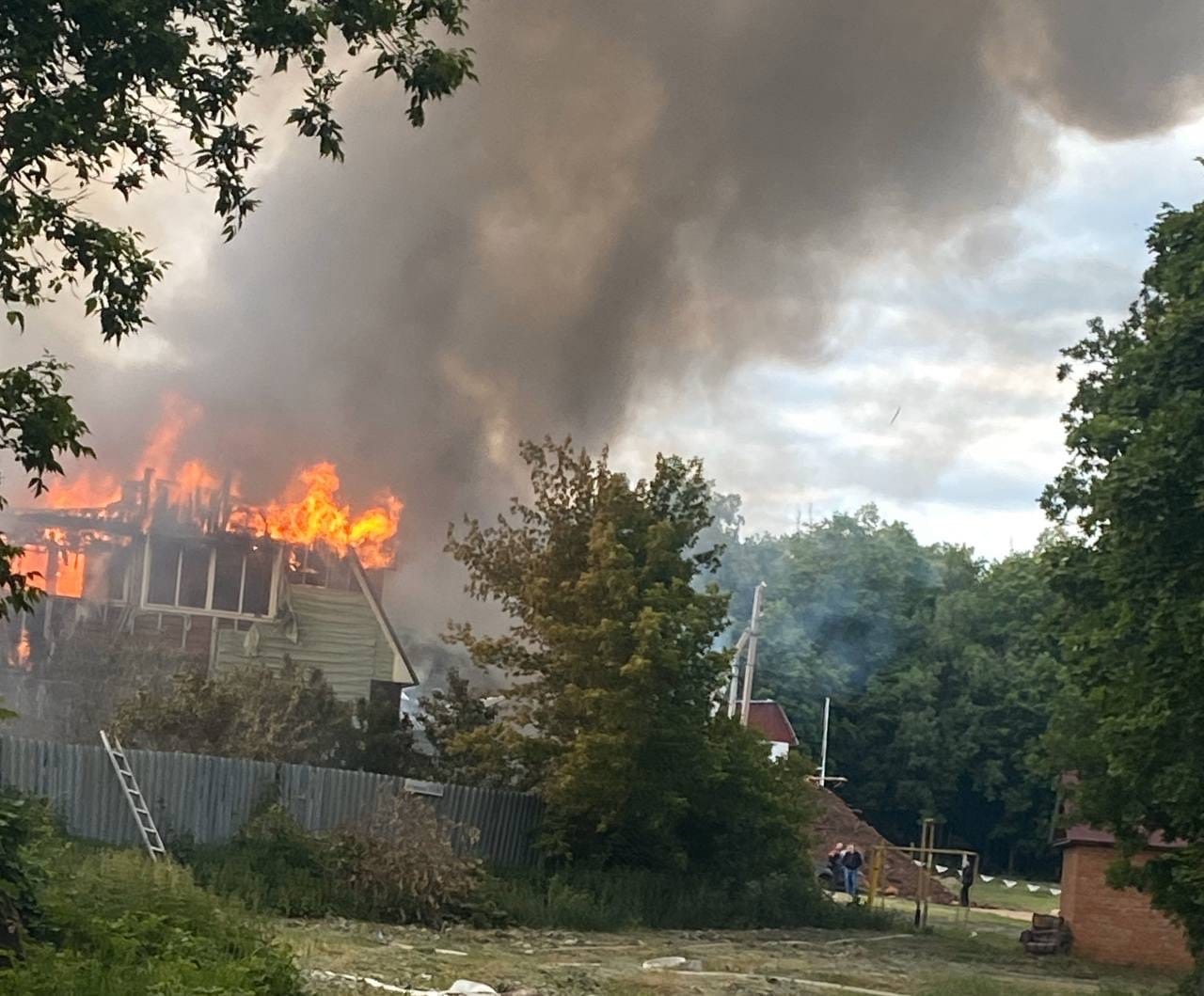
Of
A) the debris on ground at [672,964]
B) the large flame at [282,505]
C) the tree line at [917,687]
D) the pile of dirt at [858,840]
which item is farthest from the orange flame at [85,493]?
the tree line at [917,687]

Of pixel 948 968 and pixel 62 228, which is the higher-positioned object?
pixel 62 228

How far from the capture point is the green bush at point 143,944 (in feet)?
35.4

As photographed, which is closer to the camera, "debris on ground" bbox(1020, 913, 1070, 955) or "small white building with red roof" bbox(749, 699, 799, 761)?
"debris on ground" bbox(1020, 913, 1070, 955)

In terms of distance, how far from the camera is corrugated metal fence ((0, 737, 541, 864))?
24.0 meters

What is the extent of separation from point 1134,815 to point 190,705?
16.2 meters

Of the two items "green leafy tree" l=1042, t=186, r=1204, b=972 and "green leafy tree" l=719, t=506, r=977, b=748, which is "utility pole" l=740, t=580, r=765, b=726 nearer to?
"green leafy tree" l=1042, t=186, r=1204, b=972

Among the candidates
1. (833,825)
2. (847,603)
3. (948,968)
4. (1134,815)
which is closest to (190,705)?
(948,968)

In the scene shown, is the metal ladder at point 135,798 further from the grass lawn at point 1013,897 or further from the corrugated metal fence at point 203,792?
the grass lawn at point 1013,897

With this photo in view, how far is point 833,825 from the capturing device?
5756 centimetres

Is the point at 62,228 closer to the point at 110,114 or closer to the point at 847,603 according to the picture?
the point at 110,114

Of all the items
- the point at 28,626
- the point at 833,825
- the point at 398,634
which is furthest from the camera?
the point at 833,825

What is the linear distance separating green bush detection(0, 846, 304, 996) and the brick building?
2108 cm

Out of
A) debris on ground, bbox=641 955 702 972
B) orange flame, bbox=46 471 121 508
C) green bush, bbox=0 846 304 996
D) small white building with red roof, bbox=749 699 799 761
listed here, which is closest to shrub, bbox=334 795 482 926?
debris on ground, bbox=641 955 702 972

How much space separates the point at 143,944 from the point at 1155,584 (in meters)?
10.6
